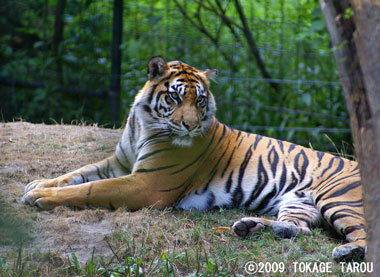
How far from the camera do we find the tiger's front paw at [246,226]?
10.1ft

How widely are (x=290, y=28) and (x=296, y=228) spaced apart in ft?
14.3

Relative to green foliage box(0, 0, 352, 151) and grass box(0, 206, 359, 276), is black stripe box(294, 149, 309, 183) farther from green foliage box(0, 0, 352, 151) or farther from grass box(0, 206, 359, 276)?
green foliage box(0, 0, 352, 151)

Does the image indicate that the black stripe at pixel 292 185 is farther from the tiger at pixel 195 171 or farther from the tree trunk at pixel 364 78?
the tree trunk at pixel 364 78

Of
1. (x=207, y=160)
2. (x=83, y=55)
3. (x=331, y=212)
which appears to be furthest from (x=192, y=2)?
(x=331, y=212)

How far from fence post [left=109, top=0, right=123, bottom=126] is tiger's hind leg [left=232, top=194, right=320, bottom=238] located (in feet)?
11.6

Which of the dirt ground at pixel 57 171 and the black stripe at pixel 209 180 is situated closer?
the dirt ground at pixel 57 171

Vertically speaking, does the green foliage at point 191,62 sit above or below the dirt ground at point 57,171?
above

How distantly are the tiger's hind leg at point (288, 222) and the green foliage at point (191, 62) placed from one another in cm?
305

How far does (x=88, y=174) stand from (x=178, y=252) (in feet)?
4.73

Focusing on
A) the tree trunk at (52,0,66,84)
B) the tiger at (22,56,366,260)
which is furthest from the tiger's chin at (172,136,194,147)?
the tree trunk at (52,0,66,84)

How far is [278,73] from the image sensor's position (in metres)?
7.02

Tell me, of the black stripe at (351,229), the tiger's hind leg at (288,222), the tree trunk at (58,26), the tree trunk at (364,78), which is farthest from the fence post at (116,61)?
the tree trunk at (364,78)

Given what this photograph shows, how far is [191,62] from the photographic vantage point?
689 centimetres

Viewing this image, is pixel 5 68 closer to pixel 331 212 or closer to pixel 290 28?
pixel 290 28
